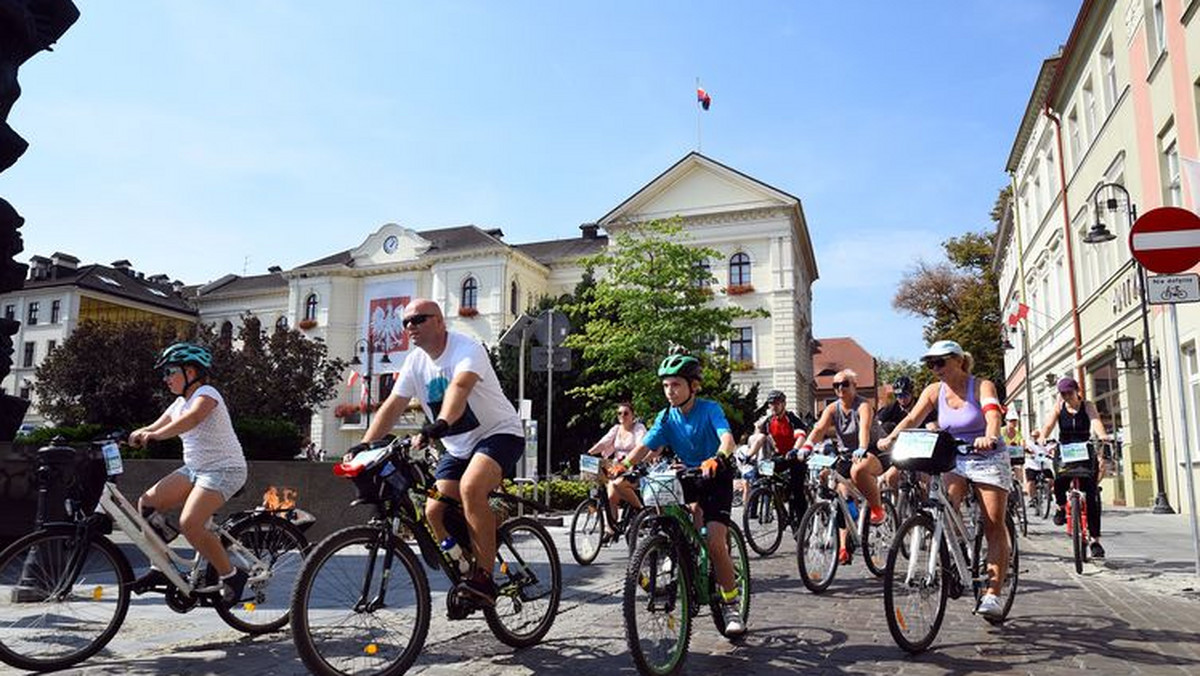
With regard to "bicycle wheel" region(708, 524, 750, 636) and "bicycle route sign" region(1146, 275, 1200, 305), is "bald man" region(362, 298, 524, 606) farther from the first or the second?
"bicycle route sign" region(1146, 275, 1200, 305)

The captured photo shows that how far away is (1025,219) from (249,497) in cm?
3337

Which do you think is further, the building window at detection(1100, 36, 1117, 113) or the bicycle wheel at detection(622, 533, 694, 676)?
the building window at detection(1100, 36, 1117, 113)

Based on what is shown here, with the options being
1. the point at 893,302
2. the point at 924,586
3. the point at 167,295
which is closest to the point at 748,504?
the point at 924,586

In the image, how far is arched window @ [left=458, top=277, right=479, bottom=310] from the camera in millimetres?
57188

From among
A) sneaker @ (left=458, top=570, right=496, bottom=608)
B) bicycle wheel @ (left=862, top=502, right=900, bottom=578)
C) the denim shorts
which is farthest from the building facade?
the denim shorts

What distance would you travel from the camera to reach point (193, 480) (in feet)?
18.0

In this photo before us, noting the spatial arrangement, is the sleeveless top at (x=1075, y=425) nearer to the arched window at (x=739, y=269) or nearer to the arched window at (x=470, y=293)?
the arched window at (x=739, y=269)

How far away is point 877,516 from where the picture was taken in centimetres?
798

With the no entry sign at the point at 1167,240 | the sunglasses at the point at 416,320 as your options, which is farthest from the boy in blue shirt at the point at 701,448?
the no entry sign at the point at 1167,240

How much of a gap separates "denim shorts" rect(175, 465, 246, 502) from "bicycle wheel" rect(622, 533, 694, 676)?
2.68 m

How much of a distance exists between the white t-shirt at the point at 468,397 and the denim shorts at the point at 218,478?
1.33m

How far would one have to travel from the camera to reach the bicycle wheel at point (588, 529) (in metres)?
10.3

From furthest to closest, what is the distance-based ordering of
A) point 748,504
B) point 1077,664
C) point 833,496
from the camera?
point 748,504 < point 833,496 < point 1077,664

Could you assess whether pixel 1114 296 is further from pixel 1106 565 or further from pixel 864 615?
pixel 864 615
